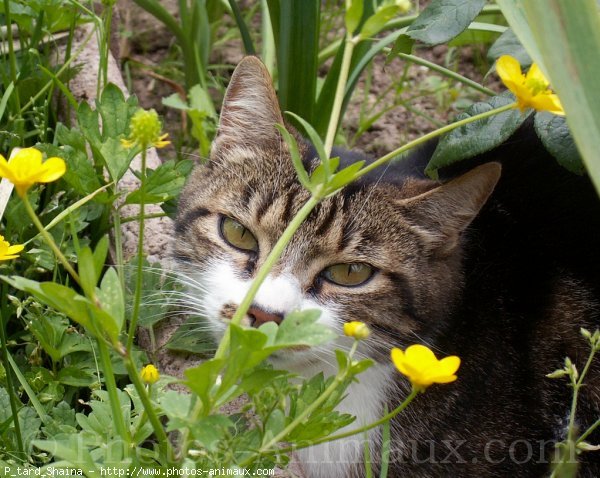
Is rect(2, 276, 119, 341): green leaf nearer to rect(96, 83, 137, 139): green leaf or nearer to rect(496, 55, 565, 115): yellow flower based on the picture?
rect(496, 55, 565, 115): yellow flower

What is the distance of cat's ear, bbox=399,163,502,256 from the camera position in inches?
67.8

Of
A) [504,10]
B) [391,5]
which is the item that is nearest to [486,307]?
[504,10]

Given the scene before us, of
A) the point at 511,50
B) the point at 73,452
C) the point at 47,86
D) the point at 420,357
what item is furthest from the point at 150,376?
the point at 47,86

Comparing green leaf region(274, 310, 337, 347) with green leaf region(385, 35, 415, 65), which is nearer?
green leaf region(274, 310, 337, 347)

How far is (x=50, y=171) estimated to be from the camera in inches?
45.0

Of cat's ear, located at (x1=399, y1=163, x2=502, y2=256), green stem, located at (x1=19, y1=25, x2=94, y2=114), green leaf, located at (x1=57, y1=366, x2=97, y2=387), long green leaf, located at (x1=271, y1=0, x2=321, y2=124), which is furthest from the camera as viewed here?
long green leaf, located at (x1=271, y1=0, x2=321, y2=124)

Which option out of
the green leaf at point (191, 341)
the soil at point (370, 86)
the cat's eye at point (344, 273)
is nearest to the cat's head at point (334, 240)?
the cat's eye at point (344, 273)

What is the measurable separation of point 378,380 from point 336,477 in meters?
0.28

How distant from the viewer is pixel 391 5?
1267 mm

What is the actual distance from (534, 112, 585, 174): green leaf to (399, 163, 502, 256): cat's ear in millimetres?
111

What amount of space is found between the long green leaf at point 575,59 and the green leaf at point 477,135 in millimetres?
530

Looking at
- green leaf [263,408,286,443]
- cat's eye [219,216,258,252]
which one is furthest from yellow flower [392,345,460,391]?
cat's eye [219,216,258,252]

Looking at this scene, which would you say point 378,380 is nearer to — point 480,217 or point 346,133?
point 480,217

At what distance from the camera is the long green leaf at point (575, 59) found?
3.57 feet
